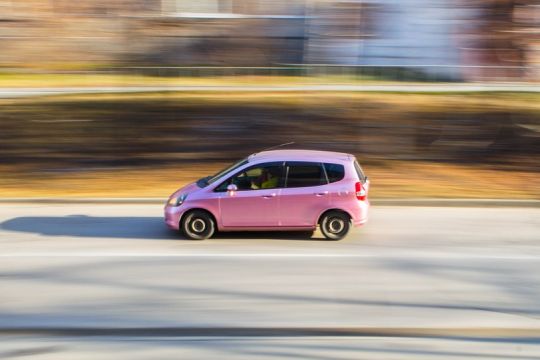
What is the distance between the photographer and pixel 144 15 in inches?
818

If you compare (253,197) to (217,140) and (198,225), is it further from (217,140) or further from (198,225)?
(217,140)

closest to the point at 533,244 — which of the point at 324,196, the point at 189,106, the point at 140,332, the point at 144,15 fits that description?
the point at 324,196

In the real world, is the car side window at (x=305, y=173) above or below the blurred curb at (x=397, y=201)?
above

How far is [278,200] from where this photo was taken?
30.8 feet

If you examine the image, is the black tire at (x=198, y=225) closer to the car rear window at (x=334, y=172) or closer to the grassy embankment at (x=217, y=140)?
the car rear window at (x=334, y=172)

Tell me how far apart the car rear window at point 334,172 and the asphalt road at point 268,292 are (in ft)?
3.26

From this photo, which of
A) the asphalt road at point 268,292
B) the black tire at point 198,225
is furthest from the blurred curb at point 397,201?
the black tire at point 198,225

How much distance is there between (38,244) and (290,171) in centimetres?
A: 399

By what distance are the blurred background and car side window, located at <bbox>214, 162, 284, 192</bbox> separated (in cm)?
437

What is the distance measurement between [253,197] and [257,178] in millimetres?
324

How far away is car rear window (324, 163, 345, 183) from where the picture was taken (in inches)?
374

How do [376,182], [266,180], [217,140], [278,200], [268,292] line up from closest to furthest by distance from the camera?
[268,292] → [278,200] → [266,180] → [376,182] → [217,140]

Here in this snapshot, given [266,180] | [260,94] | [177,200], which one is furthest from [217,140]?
[266,180]

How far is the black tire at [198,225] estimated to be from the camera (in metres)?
9.53
